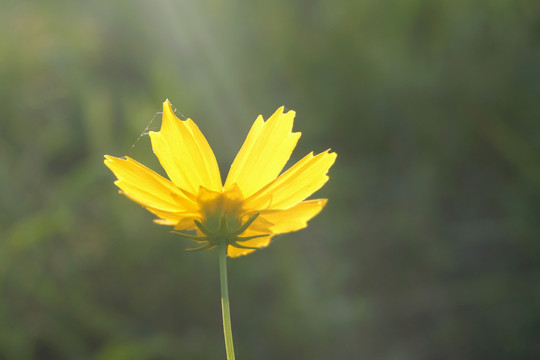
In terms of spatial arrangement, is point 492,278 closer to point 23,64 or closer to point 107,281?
point 107,281

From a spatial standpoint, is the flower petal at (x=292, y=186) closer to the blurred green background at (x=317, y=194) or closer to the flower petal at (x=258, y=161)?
the flower petal at (x=258, y=161)

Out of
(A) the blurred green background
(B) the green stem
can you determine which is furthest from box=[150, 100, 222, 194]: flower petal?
(A) the blurred green background

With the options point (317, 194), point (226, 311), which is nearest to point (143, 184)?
point (226, 311)

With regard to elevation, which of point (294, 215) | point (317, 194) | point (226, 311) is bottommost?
point (226, 311)

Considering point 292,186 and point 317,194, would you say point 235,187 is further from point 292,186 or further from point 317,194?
point 317,194

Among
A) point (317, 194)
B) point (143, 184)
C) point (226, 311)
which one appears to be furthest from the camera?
point (317, 194)

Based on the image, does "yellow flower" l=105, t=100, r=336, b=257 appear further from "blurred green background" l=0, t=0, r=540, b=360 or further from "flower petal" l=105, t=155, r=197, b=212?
"blurred green background" l=0, t=0, r=540, b=360

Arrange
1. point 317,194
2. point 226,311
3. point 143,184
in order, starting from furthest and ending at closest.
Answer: point 317,194
point 143,184
point 226,311

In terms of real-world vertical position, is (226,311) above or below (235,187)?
below

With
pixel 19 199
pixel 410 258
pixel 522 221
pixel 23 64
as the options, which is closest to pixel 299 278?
pixel 410 258

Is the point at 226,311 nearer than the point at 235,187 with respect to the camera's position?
Yes
